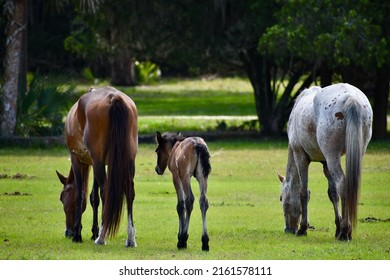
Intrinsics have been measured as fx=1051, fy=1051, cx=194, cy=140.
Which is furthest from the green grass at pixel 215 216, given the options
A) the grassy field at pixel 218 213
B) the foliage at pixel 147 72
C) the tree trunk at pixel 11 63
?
the foliage at pixel 147 72

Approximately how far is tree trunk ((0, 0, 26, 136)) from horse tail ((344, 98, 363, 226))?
15.3 meters

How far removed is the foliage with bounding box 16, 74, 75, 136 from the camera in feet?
90.0

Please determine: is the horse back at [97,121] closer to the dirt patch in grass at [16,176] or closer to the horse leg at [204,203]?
the horse leg at [204,203]

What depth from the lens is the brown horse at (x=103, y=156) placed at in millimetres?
12359

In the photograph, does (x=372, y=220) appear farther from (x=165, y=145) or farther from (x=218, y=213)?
(x=165, y=145)

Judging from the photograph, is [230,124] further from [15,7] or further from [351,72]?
[15,7]

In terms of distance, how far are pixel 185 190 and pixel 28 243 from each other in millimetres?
2230

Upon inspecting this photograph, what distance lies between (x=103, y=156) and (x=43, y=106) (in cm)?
1489

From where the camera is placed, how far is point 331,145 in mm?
13172

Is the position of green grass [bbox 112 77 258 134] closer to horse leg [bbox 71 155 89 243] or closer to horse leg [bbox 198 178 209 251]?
horse leg [bbox 71 155 89 243]

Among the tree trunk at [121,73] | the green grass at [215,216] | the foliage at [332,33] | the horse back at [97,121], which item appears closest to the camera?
the green grass at [215,216]

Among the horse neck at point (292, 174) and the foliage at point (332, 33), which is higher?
the foliage at point (332, 33)

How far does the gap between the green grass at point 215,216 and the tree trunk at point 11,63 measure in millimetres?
1359

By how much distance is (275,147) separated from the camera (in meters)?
27.8
